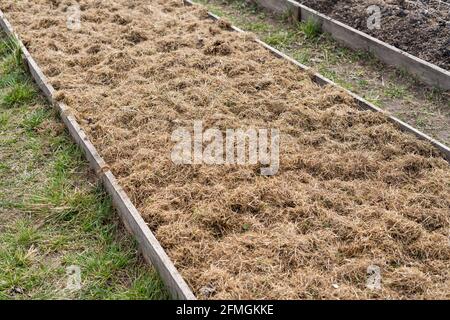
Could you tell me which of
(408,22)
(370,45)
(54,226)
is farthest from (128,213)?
(408,22)

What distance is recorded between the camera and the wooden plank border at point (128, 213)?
3070mm

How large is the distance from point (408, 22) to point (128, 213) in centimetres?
397

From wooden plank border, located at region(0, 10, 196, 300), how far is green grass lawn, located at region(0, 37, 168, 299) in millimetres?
83

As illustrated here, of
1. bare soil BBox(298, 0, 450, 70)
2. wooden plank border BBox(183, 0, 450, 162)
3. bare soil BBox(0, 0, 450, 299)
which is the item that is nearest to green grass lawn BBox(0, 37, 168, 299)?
bare soil BBox(0, 0, 450, 299)

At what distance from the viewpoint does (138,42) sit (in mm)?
6164

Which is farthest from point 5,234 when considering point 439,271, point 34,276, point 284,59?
point 284,59

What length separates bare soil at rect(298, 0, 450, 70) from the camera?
5.48 metres

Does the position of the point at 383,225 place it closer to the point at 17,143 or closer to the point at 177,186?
the point at 177,186

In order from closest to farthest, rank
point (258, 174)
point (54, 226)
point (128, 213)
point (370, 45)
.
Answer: point (128, 213) < point (54, 226) < point (258, 174) < point (370, 45)

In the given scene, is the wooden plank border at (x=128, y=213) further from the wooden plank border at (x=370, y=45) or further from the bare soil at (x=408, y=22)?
the bare soil at (x=408, y=22)

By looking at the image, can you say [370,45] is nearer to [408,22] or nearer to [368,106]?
[408,22]

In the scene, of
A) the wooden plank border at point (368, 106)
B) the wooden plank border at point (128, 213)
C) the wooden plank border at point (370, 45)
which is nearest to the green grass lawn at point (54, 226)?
the wooden plank border at point (128, 213)

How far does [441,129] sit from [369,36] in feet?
5.14

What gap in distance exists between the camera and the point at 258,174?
13.1 feet
